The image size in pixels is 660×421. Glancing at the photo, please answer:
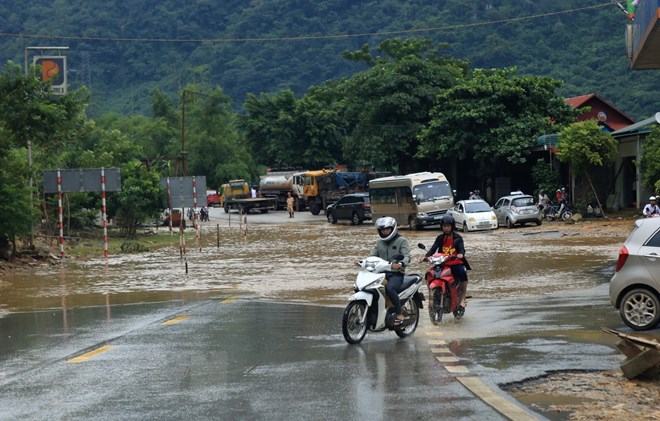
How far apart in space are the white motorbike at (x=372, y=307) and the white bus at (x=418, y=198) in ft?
108

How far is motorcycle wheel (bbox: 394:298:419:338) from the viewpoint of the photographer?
1318 cm

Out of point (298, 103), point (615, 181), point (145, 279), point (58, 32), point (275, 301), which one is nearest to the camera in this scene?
point (275, 301)

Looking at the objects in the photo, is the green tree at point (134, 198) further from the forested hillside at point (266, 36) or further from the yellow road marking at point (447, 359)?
the forested hillside at point (266, 36)

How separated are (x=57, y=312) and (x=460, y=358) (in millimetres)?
9293

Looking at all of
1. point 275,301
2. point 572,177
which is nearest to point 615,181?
point 572,177

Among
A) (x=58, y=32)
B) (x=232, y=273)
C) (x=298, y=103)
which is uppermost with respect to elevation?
(x=58, y=32)

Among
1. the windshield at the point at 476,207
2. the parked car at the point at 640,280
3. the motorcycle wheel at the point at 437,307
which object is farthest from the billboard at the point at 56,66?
the parked car at the point at 640,280

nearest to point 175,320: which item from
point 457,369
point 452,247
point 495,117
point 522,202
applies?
point 452,247

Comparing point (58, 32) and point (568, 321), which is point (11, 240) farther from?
point (58, 32)

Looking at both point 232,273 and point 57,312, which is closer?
point 57,312

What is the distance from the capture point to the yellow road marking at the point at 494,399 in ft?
26.0

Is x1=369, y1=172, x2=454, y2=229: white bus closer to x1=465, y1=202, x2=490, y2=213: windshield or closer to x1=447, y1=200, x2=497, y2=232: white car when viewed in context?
x1=447, y1=200, x2=497, y2=232: white car

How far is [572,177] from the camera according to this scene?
53.8 metres

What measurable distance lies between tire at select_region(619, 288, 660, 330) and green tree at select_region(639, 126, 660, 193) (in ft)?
90.3
